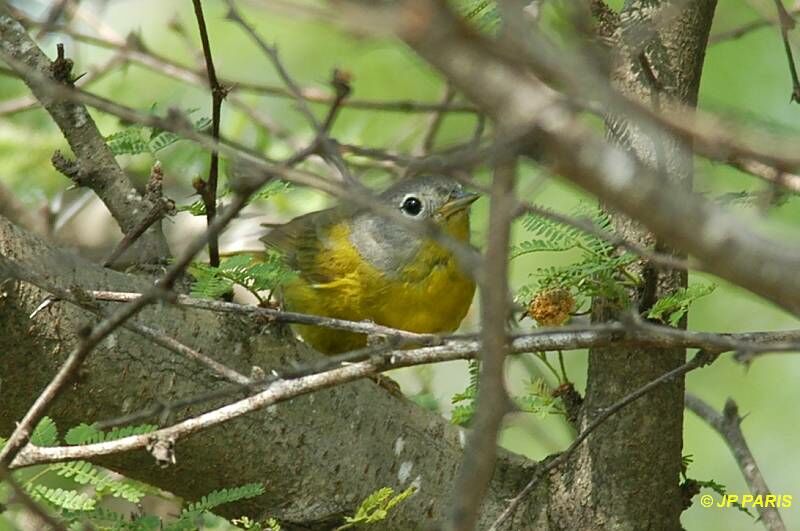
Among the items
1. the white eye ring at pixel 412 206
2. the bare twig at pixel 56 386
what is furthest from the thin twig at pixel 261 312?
the white eye ring at pixel 412 206

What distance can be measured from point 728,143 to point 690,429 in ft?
18.8

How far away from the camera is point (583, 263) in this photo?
10.8 feet

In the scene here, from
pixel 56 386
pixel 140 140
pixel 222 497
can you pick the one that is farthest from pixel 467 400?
pixel 56 386

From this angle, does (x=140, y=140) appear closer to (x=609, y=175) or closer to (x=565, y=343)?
(x=565, y=343)

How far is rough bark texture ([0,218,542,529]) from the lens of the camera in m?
2.89

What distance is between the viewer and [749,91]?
6.02 meters

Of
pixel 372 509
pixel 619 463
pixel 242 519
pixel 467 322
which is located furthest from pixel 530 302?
pixel 467 322

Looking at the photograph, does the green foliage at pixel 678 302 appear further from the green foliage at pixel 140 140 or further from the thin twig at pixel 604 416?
the green foliage at pixel 140 140

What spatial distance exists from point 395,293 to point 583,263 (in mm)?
1943

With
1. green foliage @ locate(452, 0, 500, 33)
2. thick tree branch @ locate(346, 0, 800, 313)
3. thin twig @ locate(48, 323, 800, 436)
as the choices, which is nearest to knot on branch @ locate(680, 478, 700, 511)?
thin twig @ locate(48, 323, 800, 436)

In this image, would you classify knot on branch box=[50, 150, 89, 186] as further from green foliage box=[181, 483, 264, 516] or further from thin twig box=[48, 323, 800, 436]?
thin twig box=[48, 323, 800, 436]

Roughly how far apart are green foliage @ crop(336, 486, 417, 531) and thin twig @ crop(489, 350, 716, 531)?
0.91 ft

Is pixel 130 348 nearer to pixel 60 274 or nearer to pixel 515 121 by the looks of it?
pixel 60 274

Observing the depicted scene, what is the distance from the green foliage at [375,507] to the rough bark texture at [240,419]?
69 millimetres
